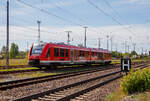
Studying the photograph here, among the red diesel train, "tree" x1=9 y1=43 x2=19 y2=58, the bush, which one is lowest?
the bush

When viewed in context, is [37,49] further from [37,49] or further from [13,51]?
[13,51]

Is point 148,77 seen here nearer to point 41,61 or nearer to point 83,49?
point 41,61

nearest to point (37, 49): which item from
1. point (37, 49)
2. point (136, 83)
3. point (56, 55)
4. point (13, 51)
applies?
point (37, 49)

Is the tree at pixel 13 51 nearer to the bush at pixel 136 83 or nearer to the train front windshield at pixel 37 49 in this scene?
the train front windshield at pixel 37 49

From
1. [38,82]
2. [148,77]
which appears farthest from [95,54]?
[148,77]

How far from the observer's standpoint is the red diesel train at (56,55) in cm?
2114

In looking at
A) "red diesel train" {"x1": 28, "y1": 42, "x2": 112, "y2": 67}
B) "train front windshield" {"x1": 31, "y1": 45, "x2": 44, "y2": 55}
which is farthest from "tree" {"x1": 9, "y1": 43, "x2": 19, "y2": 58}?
"train front windshield" {"x1": 31, "y1": 45, "x2": 44, "y2": 55}

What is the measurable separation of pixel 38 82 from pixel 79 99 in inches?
207

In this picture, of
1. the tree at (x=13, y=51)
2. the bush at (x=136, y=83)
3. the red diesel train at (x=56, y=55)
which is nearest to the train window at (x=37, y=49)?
the red diesel train at (x=56, y=55)

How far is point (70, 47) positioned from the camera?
85.2 ft

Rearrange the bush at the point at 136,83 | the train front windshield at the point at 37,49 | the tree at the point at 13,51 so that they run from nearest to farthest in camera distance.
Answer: the bush at the point at 136,83
the train front windshield at the point at 37,49
the tree at the point at 13,51

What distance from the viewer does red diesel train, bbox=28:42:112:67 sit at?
21141 millimetres

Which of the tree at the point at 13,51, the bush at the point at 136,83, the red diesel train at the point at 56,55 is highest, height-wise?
the tree at the point at 13,51

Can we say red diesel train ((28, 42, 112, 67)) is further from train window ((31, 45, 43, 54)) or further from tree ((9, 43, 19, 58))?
tree ((9, 43, 19, 58))
